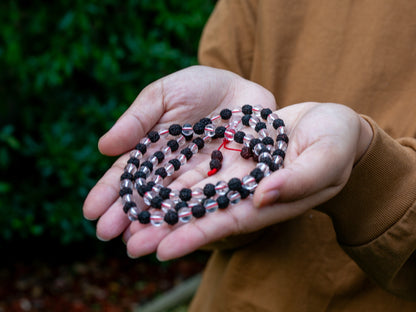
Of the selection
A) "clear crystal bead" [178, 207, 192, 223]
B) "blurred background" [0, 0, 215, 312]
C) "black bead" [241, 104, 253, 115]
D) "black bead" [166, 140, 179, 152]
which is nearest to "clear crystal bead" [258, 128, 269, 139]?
"black bead" [241, 104, 253, 115]

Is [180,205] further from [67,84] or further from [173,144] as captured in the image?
[67,84]

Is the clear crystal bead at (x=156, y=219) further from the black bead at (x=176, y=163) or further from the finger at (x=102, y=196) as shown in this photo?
the black bead at (x=176, y=163)

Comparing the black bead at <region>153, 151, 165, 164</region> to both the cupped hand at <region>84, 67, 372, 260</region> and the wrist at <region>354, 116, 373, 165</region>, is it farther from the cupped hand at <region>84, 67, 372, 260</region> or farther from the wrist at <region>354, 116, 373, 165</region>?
the wrist at <region>354, 116, 373, 165</region>

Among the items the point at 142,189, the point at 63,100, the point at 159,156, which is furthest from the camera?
the point at 63,100

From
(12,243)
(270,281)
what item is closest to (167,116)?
(270,281)

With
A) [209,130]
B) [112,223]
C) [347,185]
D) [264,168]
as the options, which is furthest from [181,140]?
[347,185]

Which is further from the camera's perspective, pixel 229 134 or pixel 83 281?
pixel 83 281

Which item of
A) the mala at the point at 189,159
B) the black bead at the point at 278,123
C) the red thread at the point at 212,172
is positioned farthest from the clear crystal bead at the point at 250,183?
the black bead at the point at 278,123

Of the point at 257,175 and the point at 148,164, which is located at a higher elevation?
the point at 257,175
